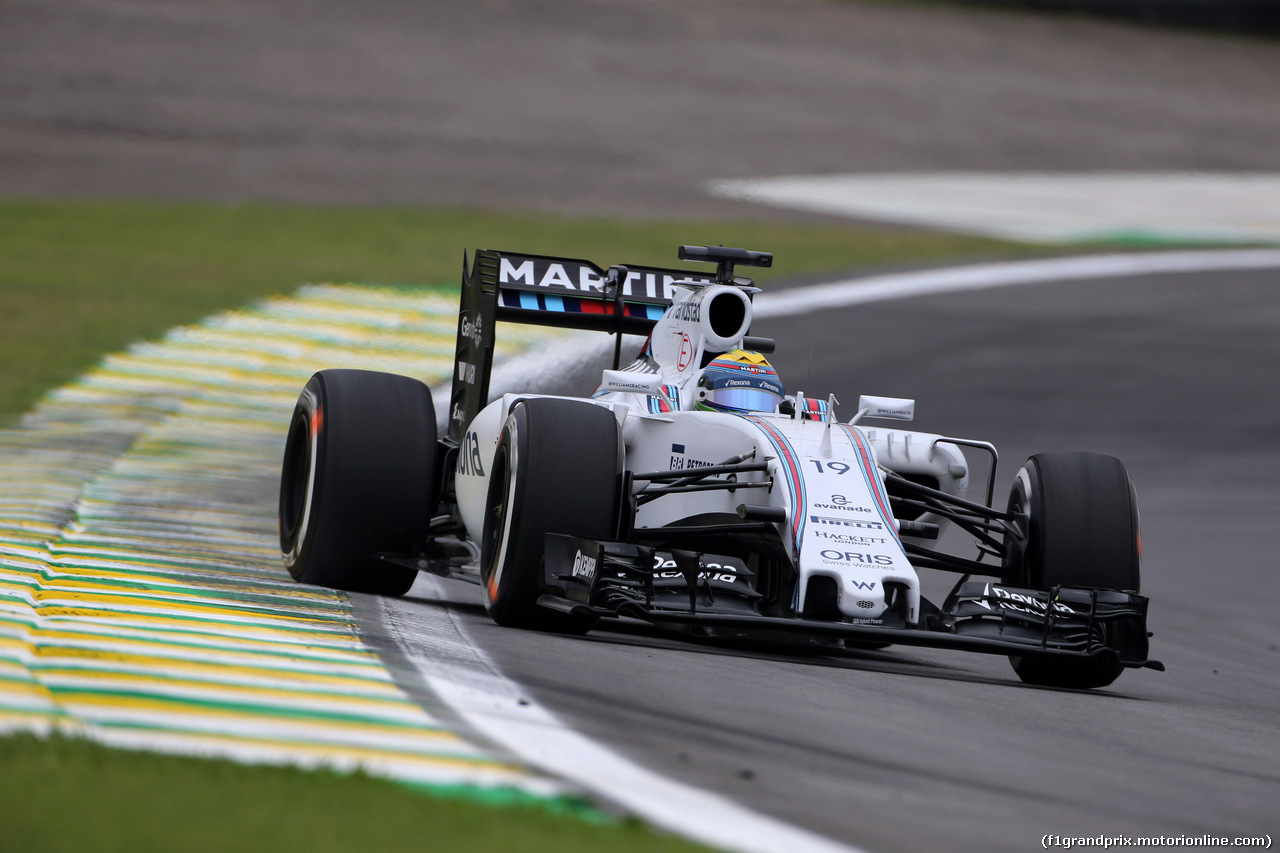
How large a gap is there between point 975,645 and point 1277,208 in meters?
26.4

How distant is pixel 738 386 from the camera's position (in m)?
8.80

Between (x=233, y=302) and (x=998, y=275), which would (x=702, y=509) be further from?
(x=998, y=275)

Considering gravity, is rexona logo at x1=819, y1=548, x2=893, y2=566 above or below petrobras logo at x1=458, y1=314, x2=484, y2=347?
below

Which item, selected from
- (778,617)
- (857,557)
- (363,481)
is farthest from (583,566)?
(363,481)

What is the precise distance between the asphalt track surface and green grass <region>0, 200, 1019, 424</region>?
7784 millimetres

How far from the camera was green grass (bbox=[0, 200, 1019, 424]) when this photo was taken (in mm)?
18531

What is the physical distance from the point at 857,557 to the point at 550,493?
1294 millimetres

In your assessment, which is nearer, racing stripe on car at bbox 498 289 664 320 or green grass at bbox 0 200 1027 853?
green grass at bbox 0 200 1027 853

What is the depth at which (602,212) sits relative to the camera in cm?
2778

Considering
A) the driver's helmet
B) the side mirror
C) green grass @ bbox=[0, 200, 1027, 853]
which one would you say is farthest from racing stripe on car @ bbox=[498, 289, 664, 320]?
green grass @ bbox=[0, 200, 1027, 853]

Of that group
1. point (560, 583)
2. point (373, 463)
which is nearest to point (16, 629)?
point (560, 583)

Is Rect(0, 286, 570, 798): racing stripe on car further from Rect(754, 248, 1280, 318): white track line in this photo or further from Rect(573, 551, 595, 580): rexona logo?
Result: Rect(754, 248, 1280, 318): white track line

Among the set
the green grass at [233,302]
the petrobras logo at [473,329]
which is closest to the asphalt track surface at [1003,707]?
the green grass at [233,302]

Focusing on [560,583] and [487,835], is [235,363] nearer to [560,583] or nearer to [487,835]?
[560,583]
